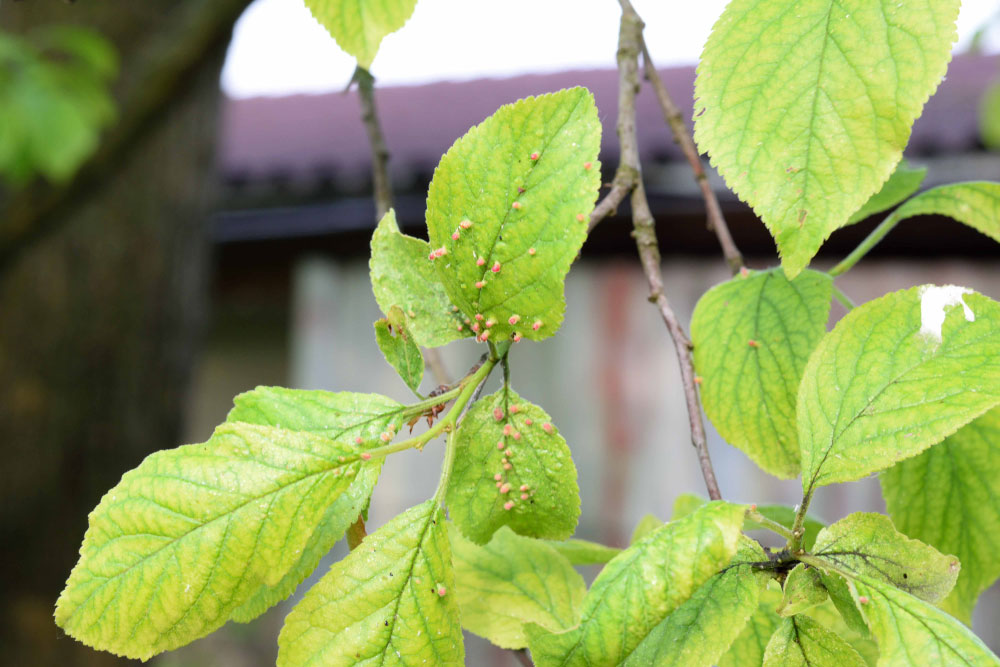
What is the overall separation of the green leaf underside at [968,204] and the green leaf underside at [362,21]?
1.33 feet

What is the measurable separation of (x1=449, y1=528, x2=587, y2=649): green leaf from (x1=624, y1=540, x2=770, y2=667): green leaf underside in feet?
0.61

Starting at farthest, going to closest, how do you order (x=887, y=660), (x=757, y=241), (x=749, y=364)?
(x=757, y=241)
(x=749, y=364)
(x=887, y=660)

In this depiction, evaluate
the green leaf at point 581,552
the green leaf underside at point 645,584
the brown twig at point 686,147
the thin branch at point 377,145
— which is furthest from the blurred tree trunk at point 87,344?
the green leaf underside at point 645,584

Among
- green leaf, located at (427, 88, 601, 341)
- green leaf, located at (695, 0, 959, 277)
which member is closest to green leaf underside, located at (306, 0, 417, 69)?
green leaf, located at (427, 88, 601, 341)

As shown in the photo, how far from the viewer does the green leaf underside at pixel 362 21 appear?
1.66ft

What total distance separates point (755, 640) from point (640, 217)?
0.97ft

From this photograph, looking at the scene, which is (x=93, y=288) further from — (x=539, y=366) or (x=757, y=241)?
(x=757, y=241)

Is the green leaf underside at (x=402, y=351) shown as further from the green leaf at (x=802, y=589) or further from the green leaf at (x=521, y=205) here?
the green leaf at (x=802, y=589)

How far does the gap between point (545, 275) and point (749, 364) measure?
242mm

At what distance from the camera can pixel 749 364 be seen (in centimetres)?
64

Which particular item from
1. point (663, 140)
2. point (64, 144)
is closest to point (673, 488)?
point (663, 140)

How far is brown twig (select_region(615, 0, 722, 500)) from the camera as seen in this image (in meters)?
0.58

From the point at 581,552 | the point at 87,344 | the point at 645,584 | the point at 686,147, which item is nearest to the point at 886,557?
the point at 645,584

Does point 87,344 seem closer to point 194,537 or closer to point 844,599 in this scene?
point 194,537
